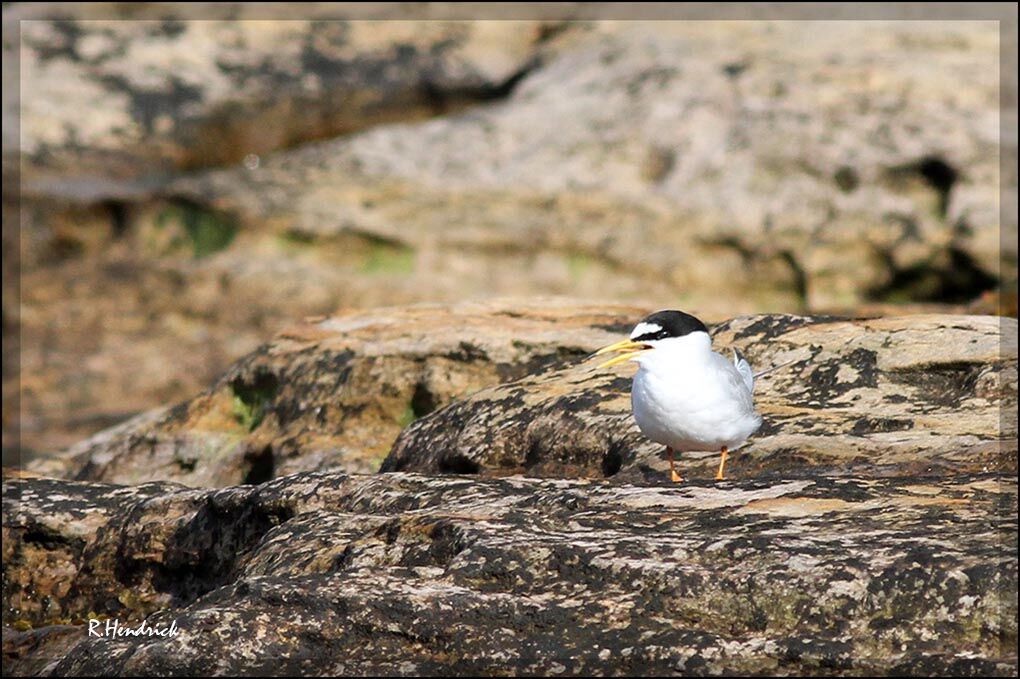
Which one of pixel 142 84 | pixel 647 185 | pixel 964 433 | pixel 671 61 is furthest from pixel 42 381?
pixel 964 433

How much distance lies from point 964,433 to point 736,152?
14.5 m

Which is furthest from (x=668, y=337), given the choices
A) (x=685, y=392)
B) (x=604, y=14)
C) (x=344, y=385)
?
(x=604, y=14)

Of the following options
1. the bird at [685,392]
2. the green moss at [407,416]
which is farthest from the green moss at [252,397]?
the bird at [685,392]

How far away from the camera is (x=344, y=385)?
14.2 m

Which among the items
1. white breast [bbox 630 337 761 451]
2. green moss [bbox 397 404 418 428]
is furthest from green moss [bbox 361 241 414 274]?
white breast [bbox 630 337 761 451]

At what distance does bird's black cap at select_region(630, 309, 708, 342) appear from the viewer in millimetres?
10102

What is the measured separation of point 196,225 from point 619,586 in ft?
62.0

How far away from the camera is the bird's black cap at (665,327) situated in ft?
33.1

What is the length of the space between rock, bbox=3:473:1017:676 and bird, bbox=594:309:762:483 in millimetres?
649

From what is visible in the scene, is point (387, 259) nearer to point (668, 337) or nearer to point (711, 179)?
point (711, 179)

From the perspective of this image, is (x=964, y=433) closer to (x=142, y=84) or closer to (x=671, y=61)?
(x=671, y=61)

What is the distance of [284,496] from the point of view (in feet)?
33.7

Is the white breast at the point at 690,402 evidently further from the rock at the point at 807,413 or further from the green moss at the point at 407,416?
the green moss at the point at 407,416

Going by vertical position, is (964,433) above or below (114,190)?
below
